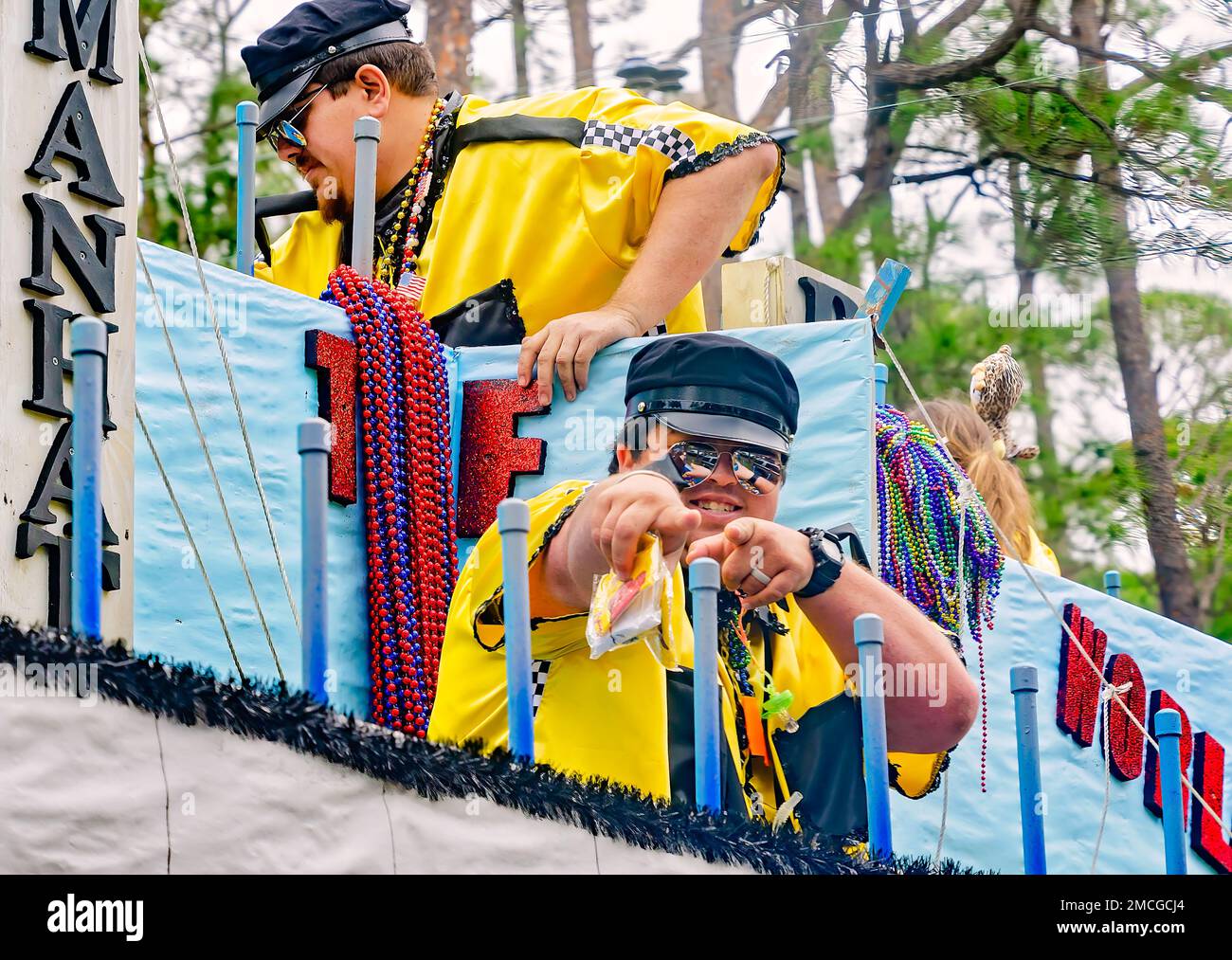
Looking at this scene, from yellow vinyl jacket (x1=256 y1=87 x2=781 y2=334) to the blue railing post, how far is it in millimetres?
147

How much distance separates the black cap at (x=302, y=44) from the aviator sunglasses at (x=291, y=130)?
0.07 feet

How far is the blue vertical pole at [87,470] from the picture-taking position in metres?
1.84

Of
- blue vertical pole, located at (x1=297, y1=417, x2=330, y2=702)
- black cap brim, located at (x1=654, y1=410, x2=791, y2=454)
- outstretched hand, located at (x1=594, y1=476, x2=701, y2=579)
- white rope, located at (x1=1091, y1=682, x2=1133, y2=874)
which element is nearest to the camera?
blue vertical pole, located at (x1=297, y1=417, x2=330, y2=702)

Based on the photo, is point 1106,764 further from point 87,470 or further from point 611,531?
point 87,470

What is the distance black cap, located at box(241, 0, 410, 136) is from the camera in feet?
11.6

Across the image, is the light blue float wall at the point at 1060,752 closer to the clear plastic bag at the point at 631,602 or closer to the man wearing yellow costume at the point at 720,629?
the man wearing yellow costume at the point at 720,629

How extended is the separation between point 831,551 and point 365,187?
121 cm

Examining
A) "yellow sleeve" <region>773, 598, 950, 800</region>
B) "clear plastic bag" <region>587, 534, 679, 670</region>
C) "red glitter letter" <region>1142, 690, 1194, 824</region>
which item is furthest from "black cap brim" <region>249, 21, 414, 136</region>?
"red glitter letter" <region>1142, 690, 1194, 824</region>

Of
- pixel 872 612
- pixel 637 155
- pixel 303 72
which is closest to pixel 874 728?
pixel 872 612

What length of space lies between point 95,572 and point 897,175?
871 cm

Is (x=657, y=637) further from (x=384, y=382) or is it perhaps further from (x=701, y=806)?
(x=384, y=382)

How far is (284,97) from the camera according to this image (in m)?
3.56

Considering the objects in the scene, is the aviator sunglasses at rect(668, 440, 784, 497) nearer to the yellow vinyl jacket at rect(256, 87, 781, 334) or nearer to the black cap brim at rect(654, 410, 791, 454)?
the black cap brim at rect(654, 410, 791, 454)

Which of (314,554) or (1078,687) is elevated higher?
(314,554)
